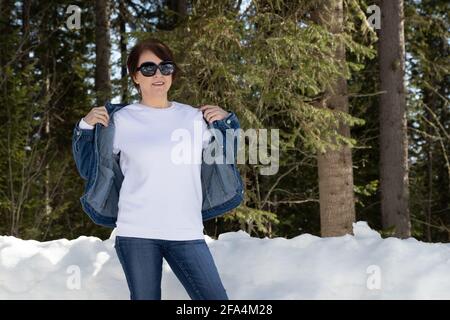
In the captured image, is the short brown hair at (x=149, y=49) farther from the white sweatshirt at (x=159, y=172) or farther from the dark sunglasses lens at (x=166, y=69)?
the white sweatshirt at (x=159, y=172)

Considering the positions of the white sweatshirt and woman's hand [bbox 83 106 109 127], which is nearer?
the white sweatshirt

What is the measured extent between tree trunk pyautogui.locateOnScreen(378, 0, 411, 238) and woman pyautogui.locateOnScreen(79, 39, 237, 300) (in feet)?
29.0

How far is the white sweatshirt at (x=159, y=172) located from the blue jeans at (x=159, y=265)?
43 mm

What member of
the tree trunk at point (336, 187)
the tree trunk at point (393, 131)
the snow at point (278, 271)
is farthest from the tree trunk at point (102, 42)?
the snow at point (278, 271)

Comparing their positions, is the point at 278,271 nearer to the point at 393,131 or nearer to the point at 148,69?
the point at 148,69

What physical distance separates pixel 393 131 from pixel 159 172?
9140 millimetres

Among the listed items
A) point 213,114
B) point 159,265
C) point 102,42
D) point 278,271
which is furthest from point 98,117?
point 102,42

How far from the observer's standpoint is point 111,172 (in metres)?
3.36

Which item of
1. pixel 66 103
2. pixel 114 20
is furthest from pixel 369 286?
pixel 114 20

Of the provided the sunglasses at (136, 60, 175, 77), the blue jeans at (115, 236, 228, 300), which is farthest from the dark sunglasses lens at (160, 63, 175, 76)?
the blue jeans at (115, 236, 228, 300)

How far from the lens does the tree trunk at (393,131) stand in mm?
11547

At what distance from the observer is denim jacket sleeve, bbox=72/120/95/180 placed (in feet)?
11.0

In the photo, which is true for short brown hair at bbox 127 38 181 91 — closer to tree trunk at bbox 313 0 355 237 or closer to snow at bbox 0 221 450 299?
snow at bbox 0 221 450 299
